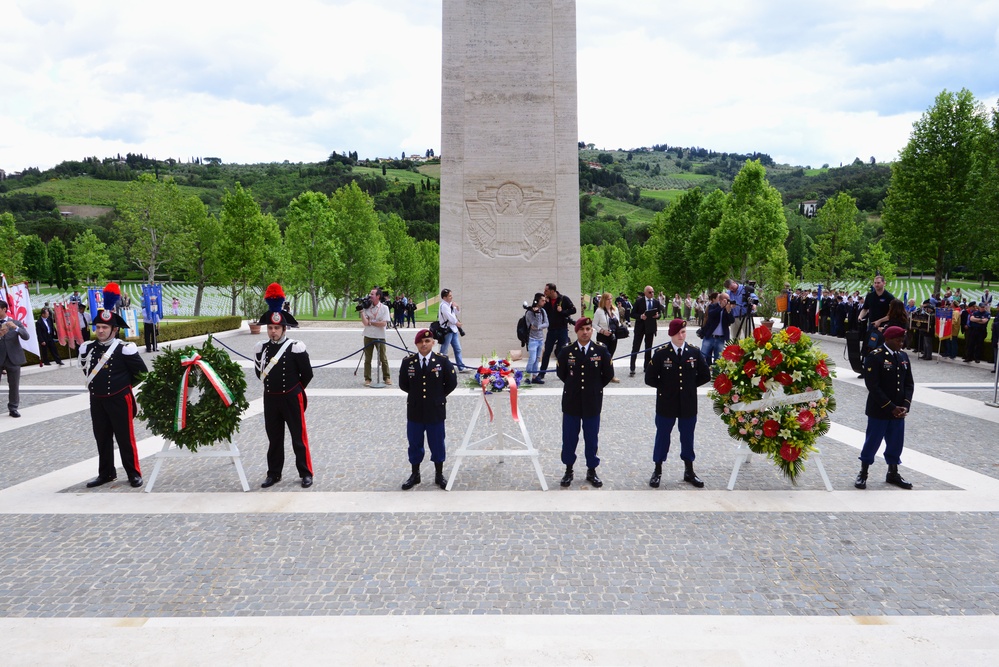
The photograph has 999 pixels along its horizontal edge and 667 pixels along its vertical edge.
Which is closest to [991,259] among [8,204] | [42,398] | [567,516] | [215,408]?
[567,516]

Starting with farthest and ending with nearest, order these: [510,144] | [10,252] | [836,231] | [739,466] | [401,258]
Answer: [401,258] → [10,252] → [836,231] → [510,144] → [739,466]

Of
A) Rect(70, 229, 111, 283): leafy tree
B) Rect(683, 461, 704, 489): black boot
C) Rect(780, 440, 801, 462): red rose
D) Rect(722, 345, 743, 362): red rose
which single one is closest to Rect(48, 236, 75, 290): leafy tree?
Rect(70, 229, 111, 283): leafy tree

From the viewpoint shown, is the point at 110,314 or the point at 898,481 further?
the point at 110,314

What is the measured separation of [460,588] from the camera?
4926 mm

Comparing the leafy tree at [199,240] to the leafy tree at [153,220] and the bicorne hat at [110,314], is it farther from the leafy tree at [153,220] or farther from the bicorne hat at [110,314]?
the bicorne hat at [110,314]

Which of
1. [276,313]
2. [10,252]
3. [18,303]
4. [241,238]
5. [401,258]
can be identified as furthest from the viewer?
[401,258]

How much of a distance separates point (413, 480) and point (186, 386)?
2.78 meters

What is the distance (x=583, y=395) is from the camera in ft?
24.0

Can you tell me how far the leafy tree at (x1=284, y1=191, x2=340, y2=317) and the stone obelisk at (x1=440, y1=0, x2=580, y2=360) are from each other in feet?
98.8

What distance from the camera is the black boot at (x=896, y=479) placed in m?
7.18

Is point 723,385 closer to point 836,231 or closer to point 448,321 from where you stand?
point 448,321

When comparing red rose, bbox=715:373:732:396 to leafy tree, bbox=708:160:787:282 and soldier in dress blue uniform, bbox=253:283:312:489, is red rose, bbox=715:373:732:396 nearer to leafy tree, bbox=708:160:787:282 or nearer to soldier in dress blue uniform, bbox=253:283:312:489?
soldier in dress blue uniform, bbox=253:283:312:489

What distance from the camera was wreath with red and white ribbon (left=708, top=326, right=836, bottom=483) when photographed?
699 centimetres

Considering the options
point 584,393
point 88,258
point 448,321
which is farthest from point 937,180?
point 88,258
